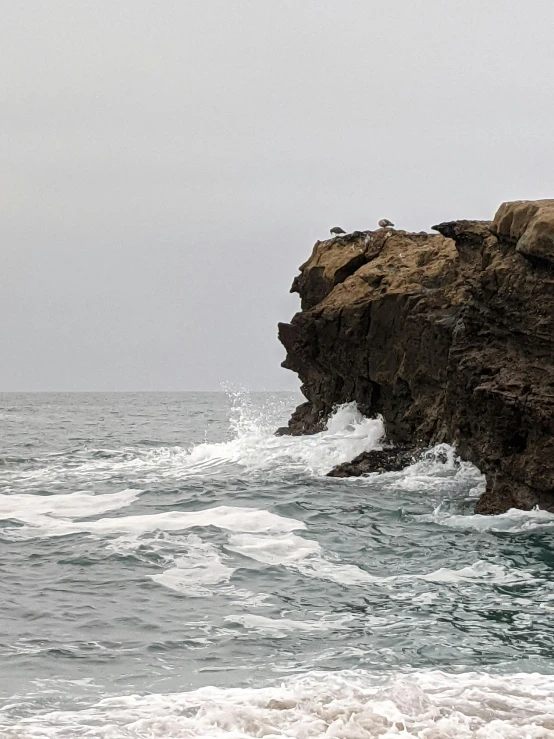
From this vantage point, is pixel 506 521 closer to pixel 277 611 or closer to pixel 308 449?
pixel 277 611

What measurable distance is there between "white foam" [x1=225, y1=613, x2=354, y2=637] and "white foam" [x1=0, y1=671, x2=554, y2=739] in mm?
1634

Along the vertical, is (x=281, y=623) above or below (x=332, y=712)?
below

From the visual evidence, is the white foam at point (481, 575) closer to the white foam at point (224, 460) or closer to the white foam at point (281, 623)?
the white foam at point (281, 623)

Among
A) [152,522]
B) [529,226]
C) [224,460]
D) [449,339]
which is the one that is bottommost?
[224,460]

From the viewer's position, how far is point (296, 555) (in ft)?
42.2

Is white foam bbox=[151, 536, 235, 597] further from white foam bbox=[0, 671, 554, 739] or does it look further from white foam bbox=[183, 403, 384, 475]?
white foam bbox=[183, 403, 384, 475]

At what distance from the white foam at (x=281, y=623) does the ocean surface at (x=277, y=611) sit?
0.11 ft

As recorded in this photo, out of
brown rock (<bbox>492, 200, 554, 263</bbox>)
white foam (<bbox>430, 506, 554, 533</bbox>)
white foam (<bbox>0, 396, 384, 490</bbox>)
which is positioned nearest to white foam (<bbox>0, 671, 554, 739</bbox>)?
white foam (<bbox>430, 506, 554, 533</bbox>)

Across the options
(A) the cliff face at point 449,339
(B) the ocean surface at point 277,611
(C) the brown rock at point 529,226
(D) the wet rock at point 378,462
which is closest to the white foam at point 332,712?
(B) the ocean surface at point 277,611

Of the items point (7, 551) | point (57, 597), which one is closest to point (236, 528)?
point (7, 551)

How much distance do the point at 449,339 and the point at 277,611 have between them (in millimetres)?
11176

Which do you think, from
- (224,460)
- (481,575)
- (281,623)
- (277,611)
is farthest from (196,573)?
(224,460)

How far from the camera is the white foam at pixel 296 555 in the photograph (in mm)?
11625

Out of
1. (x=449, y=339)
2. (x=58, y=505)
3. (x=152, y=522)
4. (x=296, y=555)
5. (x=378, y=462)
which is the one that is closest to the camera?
(x=296, y=555)
